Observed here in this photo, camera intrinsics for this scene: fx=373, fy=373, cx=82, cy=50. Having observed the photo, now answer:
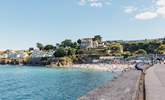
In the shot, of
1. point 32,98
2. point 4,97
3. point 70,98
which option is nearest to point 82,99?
point 70,98

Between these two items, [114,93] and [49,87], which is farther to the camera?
[49,87]

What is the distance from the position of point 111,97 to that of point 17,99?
18622 millimetres

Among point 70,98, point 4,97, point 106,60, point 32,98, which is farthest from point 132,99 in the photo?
point 106,60

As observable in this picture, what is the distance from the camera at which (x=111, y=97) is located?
104ft

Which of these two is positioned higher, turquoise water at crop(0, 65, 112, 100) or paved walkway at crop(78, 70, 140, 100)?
paved walkway at crop(78, 70, 140, 100)

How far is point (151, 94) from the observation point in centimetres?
2919

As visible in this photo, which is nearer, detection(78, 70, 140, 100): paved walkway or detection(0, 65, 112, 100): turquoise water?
detection(78, 70, 140, 100): paved walkway

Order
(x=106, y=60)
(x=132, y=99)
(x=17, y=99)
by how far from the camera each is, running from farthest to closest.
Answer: (x=106, y=60) < (x=17, y=99) < (x=132, y=99)

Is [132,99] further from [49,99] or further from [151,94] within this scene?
[49,99]

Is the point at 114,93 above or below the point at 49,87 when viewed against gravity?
above

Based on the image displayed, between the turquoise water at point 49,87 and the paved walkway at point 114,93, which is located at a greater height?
the paved walkway at point 114,93

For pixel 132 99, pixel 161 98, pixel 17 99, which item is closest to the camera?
pixel 161 98

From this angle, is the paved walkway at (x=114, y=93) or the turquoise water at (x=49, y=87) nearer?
the paved walkway at (x=114, y=93)

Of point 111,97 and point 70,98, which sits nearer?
point 111,97
